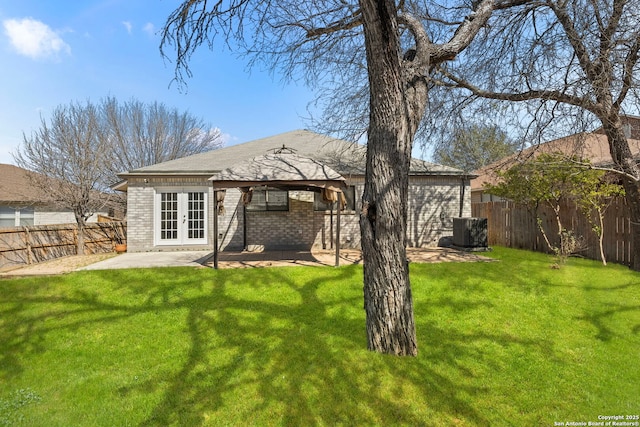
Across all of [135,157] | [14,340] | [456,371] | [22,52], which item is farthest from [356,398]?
[135,157]

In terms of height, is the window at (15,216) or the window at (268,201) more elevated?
the window at (268,201)

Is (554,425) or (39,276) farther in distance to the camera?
(39,276)

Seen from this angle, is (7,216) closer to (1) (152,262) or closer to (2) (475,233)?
(1) (152,262)

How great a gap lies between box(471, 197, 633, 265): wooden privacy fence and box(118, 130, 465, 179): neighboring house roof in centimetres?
257

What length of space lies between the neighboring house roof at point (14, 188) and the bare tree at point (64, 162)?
303 centimetres

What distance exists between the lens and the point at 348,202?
1198cm

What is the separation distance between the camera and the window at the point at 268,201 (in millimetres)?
11492

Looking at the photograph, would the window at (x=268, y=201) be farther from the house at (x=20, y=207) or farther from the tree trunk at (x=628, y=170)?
the house at (x=20, y=207)

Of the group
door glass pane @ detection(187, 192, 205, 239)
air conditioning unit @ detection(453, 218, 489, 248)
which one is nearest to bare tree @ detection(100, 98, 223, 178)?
door glass pane @ detection(187, 192, 205, 239)

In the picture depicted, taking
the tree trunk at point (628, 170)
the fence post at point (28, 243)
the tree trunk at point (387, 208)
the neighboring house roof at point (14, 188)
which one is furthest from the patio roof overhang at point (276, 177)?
the neighboring house roof at point (14, 188)

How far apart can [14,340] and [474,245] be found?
1172cm

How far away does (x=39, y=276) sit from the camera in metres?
7.34

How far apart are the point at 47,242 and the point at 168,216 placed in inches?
164

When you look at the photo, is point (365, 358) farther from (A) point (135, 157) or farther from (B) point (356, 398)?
(A) point (135, 157)
